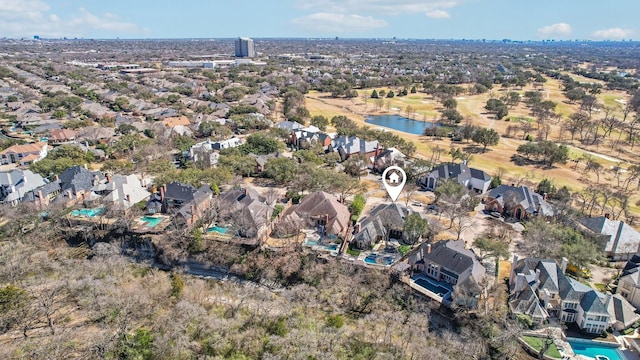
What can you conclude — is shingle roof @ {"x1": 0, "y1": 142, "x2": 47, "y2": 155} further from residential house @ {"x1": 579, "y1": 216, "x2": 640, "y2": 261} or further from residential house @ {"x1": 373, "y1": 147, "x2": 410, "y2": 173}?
residential house @ {"x1": 579, "y1": 216, "x2": 640, "y2": 261}

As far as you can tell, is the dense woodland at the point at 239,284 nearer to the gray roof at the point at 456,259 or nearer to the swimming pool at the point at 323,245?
the gray roof at the point at 456,259

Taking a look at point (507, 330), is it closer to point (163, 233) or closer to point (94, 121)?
point (163, 233)

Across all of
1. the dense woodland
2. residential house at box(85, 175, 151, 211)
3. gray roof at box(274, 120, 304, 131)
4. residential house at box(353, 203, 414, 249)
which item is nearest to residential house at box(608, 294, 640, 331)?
the dense woodland

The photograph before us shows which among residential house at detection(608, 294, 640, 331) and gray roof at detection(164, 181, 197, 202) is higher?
gray roof at detection(164, 181, 197, 202)

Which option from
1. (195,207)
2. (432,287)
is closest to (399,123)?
(195,207)

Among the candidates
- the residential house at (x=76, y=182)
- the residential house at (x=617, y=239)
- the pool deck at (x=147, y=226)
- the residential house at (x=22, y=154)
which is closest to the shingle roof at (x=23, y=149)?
the residential house at (x=22, y=154)

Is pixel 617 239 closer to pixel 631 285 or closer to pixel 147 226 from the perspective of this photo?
pixel 631 285
